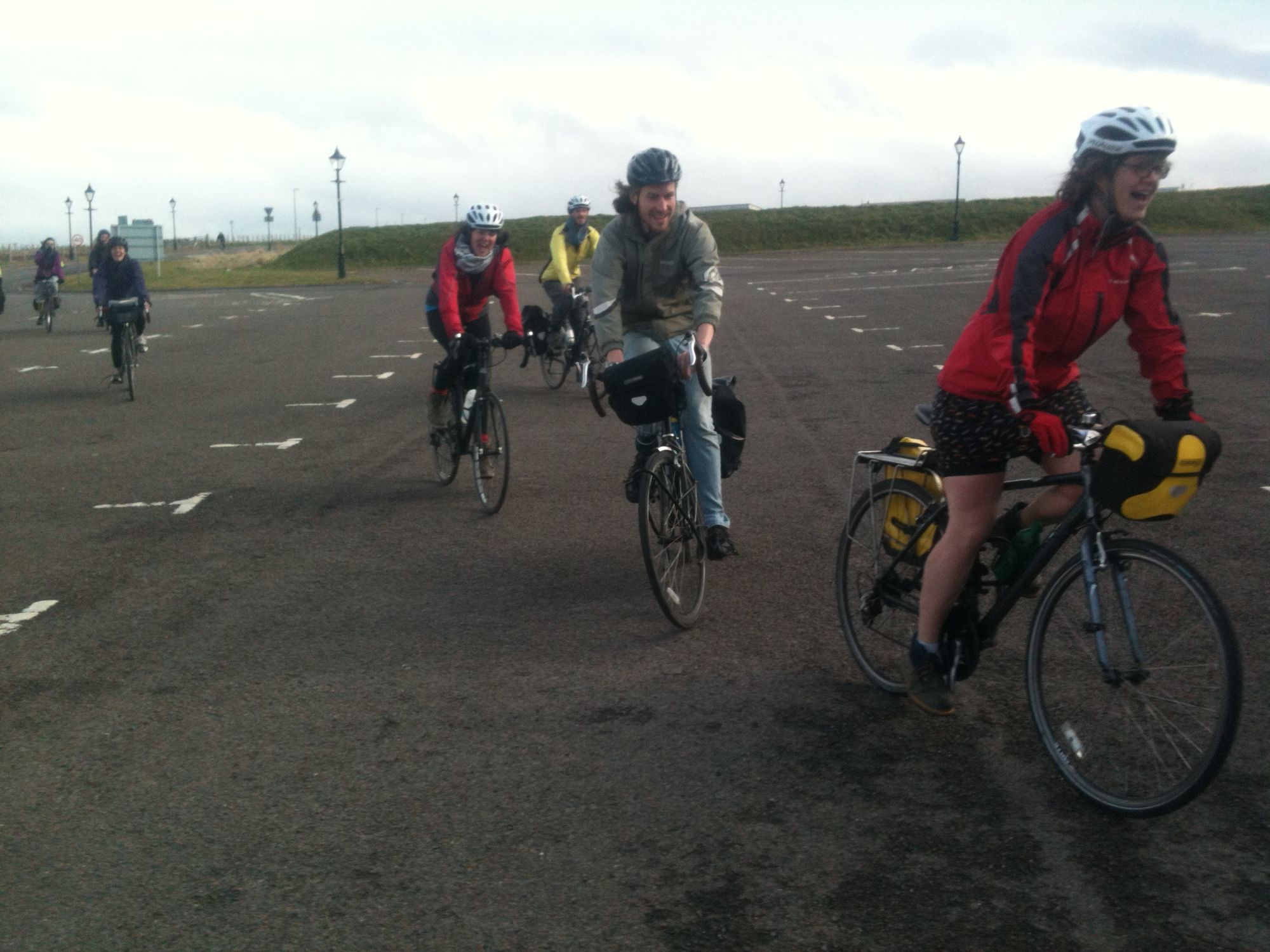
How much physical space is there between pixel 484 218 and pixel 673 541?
367cm

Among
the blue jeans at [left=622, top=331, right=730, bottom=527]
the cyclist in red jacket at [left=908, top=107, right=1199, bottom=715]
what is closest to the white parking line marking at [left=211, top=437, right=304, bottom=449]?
the blue jeans at [left=622, top=331, right=730, bottom=527]

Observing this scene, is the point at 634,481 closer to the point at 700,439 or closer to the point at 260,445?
the point at 700,439

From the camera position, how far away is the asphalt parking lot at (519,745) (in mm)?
3469

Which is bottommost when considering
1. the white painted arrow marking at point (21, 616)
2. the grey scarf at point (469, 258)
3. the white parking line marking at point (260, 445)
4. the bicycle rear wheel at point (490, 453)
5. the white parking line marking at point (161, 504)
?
the white painted arrow marking at point (21, 616)

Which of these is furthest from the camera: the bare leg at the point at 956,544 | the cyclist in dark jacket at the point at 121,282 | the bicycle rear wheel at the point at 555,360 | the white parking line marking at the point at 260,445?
the cyclist in dark jacket at the point at 121,282

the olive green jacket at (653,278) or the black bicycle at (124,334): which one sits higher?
the olive green jacket at (653,278)

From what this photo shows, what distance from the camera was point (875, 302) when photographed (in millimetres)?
29078

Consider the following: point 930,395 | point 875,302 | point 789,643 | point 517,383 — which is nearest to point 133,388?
point 517,383

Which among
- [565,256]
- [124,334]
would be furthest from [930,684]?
[124,334]

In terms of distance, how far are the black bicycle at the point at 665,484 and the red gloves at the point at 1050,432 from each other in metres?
2.37

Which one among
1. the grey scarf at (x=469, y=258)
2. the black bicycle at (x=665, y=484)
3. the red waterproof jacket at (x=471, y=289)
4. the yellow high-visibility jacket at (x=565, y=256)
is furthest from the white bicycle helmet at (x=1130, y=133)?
the yellow high-visibility jacket at (x=565, y=256)

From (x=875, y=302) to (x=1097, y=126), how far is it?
84.0 feet

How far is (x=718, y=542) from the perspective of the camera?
6914 mm

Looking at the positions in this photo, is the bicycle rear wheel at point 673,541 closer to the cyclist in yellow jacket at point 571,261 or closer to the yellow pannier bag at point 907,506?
the yellow pannier bag at point 907,506
